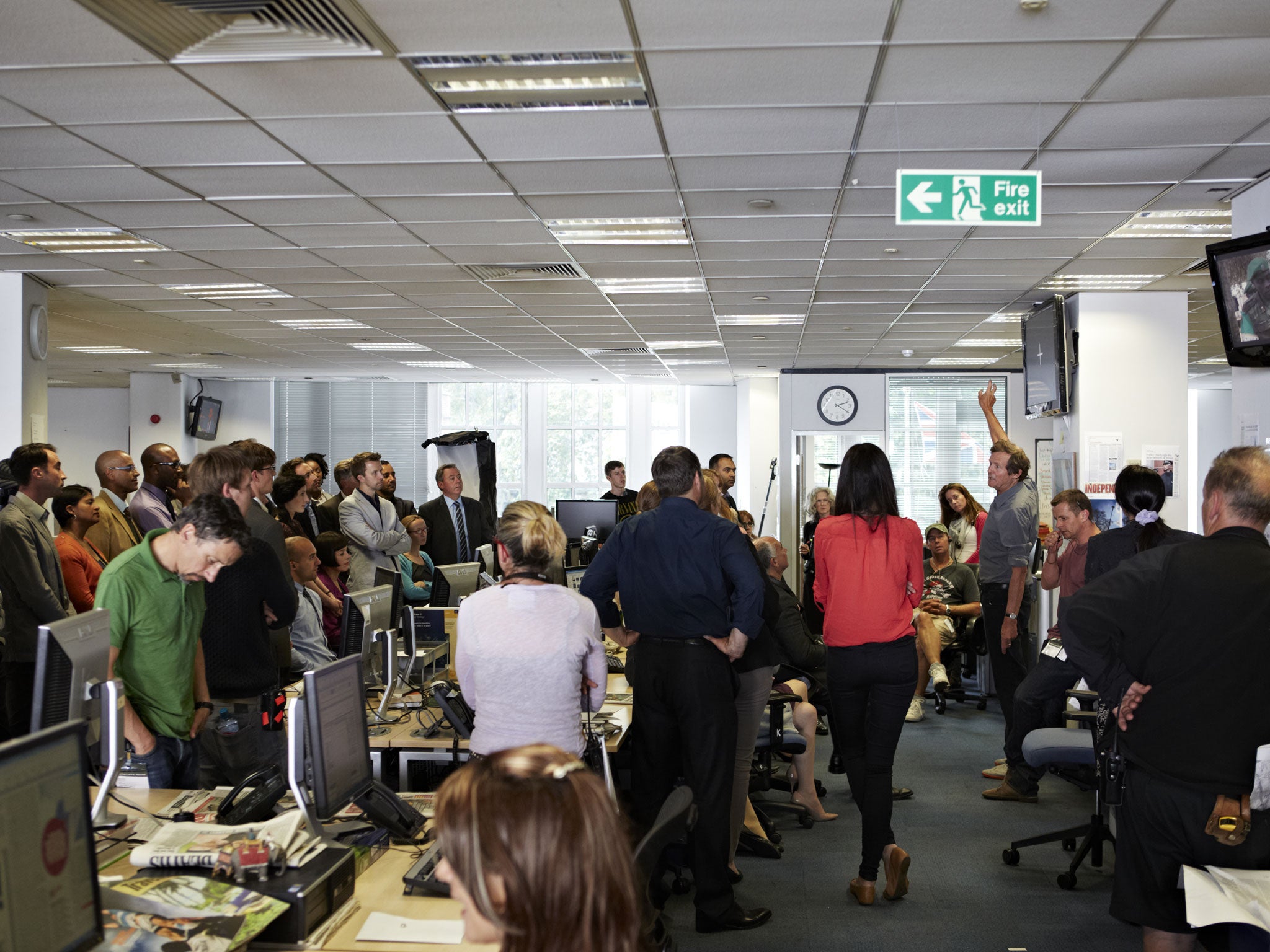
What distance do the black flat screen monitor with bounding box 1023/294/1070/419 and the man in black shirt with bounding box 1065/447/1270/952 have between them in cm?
524

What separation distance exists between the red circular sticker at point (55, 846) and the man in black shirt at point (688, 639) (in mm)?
2331

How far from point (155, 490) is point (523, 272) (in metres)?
3.05

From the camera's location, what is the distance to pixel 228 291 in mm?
8695

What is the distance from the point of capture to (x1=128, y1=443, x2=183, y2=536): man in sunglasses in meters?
Answer: 5.56

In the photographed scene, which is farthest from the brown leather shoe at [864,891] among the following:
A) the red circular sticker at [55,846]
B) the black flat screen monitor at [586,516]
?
the black flat screen monitor at [586,516]

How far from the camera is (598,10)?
332 centimetres

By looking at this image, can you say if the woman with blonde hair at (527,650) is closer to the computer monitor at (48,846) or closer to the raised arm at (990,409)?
the computer monitor at (48,846)

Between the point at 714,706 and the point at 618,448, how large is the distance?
1357 cm

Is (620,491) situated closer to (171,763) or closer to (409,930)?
(171,763)

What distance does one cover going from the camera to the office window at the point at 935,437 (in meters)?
14.3

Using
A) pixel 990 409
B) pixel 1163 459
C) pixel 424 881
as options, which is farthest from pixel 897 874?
pixel 1163 459

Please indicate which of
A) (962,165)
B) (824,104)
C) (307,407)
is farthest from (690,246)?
(307,407)

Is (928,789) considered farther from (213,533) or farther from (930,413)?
(930,413)

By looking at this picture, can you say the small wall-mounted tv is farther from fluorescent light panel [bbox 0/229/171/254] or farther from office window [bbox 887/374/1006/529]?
office window [bbox 887/374/1006/529]
